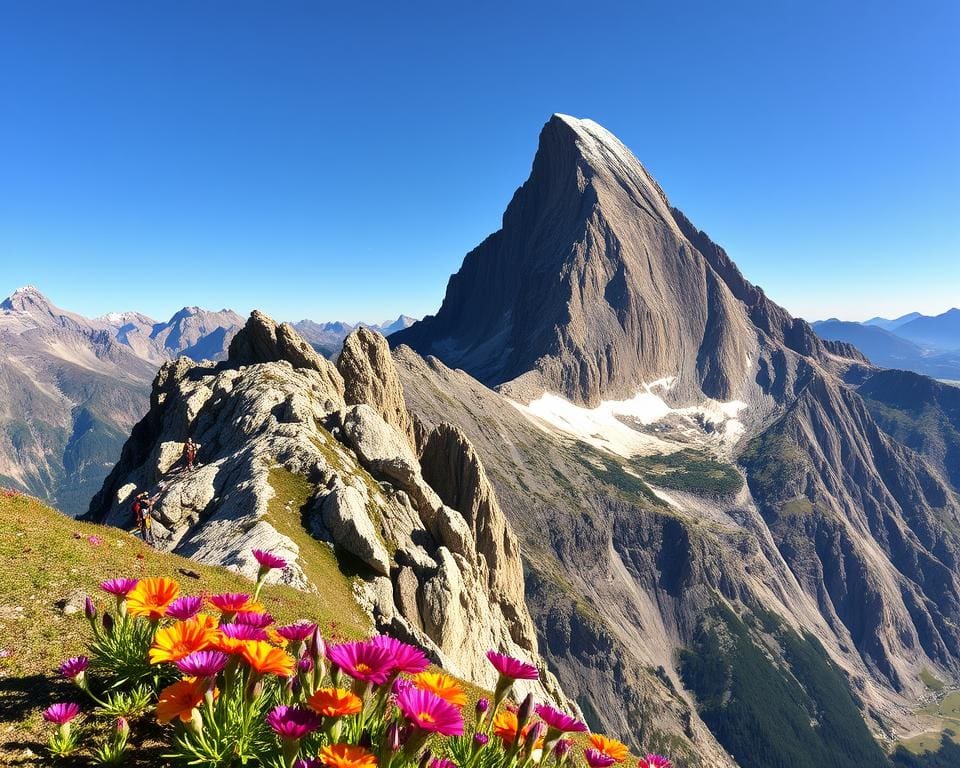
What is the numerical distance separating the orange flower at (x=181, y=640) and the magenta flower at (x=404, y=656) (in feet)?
5.67

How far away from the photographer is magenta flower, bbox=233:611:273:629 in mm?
6375

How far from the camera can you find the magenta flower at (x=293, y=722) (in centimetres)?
489

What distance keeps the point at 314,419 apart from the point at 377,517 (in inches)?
617

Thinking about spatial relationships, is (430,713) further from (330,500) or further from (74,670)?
(330,500)

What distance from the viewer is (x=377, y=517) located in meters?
43.6

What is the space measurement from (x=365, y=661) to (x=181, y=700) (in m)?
1.80

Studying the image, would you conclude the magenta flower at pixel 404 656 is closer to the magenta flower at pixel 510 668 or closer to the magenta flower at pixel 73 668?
the magenta flower at pixel 510 668

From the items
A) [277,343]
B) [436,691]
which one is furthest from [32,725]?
[277,343]

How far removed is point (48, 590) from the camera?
1417cm

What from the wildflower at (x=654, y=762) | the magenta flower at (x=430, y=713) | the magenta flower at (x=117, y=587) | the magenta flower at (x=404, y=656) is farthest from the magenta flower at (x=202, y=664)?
the wildflower at (x=654, y=762)

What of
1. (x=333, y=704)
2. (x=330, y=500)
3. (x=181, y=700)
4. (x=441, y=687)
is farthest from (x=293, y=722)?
(x=330, y=500)

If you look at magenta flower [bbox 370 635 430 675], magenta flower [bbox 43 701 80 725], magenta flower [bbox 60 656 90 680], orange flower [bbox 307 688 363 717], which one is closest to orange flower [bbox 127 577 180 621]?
magenta flower [bbox 43 701 80 725]

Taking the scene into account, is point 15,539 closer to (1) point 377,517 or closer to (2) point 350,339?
(1) point 377,517

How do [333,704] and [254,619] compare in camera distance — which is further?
[254,619]
